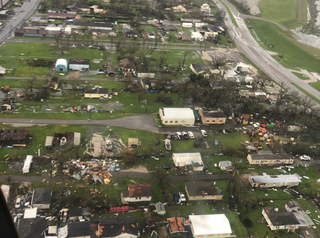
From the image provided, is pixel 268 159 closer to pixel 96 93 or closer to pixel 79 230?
pixel 79 230

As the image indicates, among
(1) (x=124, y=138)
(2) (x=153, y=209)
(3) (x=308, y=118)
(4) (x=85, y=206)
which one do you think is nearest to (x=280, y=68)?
(3) (x=308, y=118)

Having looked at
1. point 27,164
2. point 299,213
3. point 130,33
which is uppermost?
point 130,33

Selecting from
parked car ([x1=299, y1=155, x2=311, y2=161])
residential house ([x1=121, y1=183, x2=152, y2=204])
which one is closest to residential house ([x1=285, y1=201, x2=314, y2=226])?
parked car ([x1=299, y1=155, x2=311, y2=161])

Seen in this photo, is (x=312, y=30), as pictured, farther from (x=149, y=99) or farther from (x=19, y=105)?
(x=19, y=105)

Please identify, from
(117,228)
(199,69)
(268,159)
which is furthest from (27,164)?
(199,69)

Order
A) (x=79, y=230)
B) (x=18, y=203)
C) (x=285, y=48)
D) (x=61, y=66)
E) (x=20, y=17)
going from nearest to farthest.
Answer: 1. (x=79, y=230)
2. (x=18, y=203)
3. (x=61, y=66)
4. (x=20, y=17)
5. (x=285, y=48)

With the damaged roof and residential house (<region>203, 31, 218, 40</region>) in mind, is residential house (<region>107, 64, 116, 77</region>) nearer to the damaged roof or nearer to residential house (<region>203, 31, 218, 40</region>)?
the damaged roof
